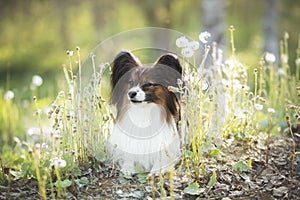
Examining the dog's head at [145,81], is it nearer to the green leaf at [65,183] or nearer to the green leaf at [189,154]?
the green leaf at [189,154]

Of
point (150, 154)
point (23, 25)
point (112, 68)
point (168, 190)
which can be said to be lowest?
point (168, 190)

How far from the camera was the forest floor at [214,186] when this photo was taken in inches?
130

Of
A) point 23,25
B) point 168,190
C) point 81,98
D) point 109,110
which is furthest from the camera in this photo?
point 23,25

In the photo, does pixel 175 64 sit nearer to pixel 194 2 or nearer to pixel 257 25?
pixel 194 2

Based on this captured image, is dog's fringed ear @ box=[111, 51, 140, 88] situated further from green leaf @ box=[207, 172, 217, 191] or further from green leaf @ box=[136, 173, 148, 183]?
green leaf @ box=[207, 172, 217, 191]

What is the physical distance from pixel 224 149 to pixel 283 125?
94 cm

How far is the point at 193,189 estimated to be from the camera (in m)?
3.27

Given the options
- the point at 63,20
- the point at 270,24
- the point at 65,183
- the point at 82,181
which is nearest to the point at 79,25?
the point at 63,20

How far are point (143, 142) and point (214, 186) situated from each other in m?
0.62

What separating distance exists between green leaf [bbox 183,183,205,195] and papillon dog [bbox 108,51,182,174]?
10.3 inches

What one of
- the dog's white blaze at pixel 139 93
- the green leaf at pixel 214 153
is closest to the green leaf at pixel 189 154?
the green leaf at pixel 214 153

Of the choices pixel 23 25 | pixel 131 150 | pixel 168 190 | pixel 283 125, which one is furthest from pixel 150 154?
pixel 23 25

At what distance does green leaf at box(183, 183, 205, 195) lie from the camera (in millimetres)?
3246

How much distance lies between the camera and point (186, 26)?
48.5 feet
